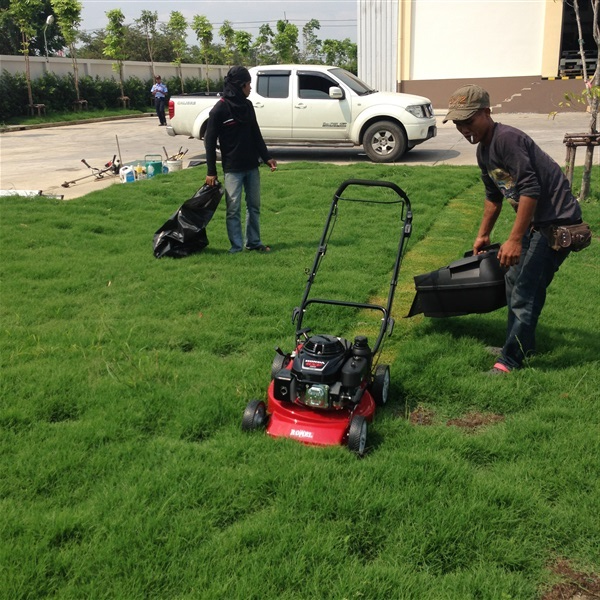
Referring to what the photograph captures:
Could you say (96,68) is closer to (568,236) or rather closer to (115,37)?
(115,37)

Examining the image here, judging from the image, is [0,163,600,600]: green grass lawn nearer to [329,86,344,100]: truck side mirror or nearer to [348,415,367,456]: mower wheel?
[348,415,367,456]: mower wheel

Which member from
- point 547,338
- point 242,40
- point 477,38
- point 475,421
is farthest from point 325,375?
point 242,40

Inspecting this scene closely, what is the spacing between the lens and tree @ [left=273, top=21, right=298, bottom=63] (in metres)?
45.6

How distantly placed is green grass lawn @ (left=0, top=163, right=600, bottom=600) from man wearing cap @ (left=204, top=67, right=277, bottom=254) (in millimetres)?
808

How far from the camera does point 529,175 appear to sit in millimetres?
3959

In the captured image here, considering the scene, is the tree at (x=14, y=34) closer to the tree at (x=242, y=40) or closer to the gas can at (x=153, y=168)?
the tree at (x=242, y=40)

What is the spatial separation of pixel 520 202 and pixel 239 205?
382 centimetres

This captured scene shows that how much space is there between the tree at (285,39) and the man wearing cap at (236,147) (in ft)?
136

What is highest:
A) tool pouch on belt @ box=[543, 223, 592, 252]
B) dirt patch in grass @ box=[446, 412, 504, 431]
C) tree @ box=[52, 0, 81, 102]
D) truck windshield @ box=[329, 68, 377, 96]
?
tree @ box=[52, 0, 81, 102]

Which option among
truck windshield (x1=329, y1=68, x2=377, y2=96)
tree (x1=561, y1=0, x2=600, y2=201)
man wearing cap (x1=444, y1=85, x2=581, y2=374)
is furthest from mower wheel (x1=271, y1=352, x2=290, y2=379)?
truck windshield (x1=329, y1=68, x2=377, y2=96)

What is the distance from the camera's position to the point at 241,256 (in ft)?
23.5

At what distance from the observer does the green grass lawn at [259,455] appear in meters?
2.76

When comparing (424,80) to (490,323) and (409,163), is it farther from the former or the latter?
(490,323)

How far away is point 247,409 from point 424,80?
27.4 metres
